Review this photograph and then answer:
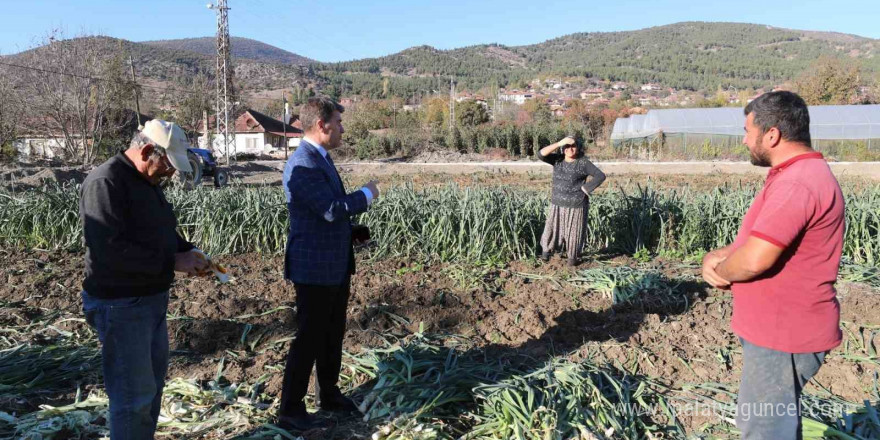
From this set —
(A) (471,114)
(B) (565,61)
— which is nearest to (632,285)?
(A) (471,114)

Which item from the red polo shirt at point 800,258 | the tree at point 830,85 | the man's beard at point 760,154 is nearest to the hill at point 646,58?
the tree at point 830,85

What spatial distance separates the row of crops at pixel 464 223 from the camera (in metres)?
5.75

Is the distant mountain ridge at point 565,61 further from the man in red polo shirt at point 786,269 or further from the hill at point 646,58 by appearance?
the man in red polo shirt at point 786,269

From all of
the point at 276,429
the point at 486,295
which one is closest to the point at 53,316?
the point at 276,429

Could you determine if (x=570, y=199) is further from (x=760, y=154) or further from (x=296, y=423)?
(x=296, y=423)

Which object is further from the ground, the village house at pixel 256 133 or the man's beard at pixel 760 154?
the village house at pixel 256 133

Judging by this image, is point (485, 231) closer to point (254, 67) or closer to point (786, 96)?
point (786, 96)

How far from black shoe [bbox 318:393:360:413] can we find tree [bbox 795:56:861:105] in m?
46.9

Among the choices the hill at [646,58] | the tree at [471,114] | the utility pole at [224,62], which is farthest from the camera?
the hill at [646,58]

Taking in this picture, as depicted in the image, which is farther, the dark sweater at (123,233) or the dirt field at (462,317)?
the dirt field at (462,317)

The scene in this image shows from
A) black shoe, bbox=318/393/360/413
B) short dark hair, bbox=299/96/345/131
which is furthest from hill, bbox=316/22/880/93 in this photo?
black shoe, bbox=318/393/360/413

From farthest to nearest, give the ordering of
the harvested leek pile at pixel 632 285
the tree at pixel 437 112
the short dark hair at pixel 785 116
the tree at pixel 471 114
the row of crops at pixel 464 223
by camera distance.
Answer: the tree at pixel 437 112 < the tree at pixel 471 114 < the row of crops at pixel 464 223 < the harvested leek pile at pixel 632 285 < the short dark hair at pixel 785 116

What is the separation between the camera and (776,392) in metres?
1.92

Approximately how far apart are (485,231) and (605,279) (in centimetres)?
138
